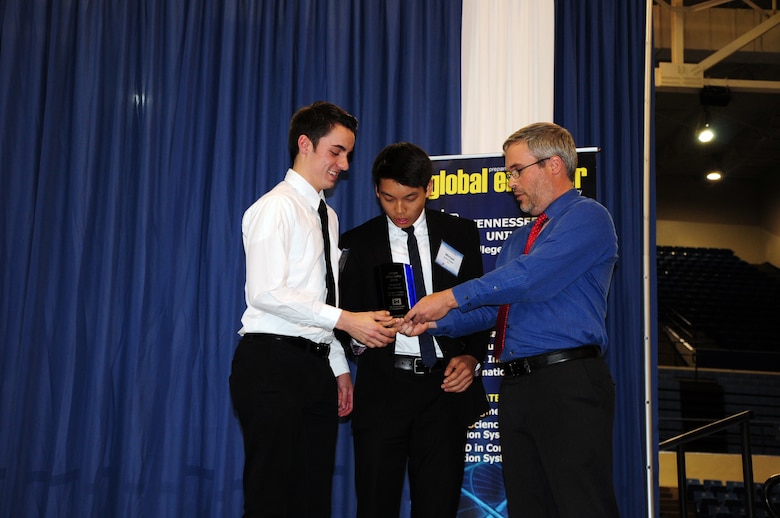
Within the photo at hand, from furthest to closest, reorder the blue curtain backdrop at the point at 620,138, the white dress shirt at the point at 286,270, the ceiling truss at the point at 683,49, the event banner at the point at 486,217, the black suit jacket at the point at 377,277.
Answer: the ceiling truss at the point at 683,49
the blue curtain backdrop at the point at 620,138
the event banner at the point at 486,217
the black suit jacket at the point at 377,277
the white dress shirt at the point at 286,270

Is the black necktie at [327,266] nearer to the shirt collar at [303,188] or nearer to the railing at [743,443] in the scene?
the shirt collar at [303,188]

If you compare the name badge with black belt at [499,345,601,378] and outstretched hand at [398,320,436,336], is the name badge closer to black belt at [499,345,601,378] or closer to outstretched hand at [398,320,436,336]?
outstretched hand at [398,320,436,336]

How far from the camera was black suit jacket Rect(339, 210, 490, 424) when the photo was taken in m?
2.84

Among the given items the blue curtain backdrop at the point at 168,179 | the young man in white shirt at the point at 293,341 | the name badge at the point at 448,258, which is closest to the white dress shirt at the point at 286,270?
the young man in white shirt at the point at 293,341

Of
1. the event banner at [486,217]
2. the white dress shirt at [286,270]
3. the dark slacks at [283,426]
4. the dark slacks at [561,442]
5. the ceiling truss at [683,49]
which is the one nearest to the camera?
the dark slacks at [561,442]

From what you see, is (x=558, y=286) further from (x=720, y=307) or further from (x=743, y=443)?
(x=720, y=307)

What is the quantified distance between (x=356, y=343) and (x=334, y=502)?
5.06ft

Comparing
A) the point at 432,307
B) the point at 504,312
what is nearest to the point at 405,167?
the point at 432,307

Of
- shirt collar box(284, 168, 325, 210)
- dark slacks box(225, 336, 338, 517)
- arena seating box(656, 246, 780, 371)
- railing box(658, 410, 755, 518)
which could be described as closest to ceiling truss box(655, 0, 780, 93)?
arena seating box(656, 246, 780, 371)

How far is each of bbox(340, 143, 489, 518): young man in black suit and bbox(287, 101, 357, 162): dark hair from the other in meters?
0.25

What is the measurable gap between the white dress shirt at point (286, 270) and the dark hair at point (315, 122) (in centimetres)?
23

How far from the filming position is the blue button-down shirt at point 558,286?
2.51 meters

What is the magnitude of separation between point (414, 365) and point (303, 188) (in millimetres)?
837

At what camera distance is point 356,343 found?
293cm
